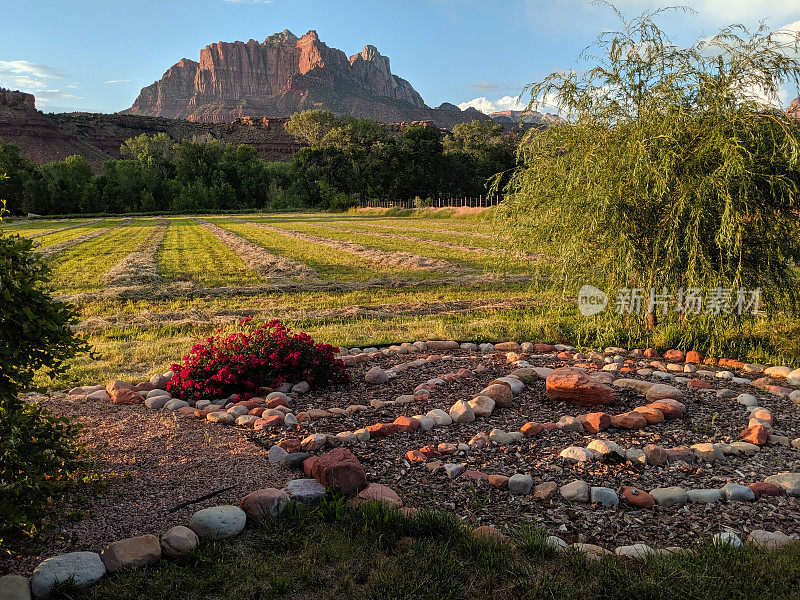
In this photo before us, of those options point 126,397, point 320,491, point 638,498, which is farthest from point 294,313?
point 638,498

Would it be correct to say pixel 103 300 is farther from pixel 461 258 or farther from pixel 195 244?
pixel 195 244

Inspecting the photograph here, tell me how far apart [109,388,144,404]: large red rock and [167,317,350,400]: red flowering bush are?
1.03 ft

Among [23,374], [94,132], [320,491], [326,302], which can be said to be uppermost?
[94,132]

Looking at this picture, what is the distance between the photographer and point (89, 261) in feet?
59.2

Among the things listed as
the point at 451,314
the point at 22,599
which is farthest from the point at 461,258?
the point at 22,599

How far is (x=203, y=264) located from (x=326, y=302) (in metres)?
7.89

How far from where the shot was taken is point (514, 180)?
7.75 m

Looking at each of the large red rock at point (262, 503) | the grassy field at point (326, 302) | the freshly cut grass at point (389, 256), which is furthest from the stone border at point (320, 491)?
the freshly cut grass at point (389, 256)

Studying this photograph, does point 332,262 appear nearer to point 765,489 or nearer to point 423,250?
point 423,250

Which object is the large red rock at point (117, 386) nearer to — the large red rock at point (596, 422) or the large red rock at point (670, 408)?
the large red rock at point (596, 422)

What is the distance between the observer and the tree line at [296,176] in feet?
213

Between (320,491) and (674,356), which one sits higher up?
(674,356)

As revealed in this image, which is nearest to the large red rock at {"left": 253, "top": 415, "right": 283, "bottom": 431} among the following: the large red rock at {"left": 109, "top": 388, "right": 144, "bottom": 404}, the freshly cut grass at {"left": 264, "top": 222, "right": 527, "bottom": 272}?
the large red rock at {"left": 109, "top": 388, "right": 144, "bottom": 404}

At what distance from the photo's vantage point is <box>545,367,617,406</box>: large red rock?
15.8ft
